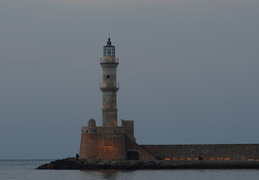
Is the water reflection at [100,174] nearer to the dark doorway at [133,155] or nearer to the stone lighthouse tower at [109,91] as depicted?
the dark doorway at [133,155]

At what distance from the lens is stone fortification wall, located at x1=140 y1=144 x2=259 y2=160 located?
6600 cm

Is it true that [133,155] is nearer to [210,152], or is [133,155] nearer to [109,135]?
[109,135]

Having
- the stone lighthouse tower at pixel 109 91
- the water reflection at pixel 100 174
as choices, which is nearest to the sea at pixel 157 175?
the water reflection at pixel 100 174

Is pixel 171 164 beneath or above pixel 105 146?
beneath

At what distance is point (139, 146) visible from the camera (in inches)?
2660

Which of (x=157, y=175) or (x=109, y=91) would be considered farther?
(x=109, y=91)

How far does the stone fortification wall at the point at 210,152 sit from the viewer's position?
66.0 meters

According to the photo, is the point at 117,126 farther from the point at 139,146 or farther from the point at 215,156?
the point at 215,156

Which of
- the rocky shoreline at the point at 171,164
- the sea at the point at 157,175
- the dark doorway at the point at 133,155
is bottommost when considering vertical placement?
the sea at the point at 157,175

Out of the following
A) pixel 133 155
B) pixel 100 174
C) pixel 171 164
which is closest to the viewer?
pixel 100 174

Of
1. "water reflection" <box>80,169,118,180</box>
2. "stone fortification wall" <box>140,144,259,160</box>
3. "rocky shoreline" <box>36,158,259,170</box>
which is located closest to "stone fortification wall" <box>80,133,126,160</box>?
"rocky shoreline" <box>36,158,259,170</box>

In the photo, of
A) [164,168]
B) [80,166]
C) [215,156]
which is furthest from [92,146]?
[215,156]

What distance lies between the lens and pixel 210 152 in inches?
2611

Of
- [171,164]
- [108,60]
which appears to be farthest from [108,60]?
[171,164]
